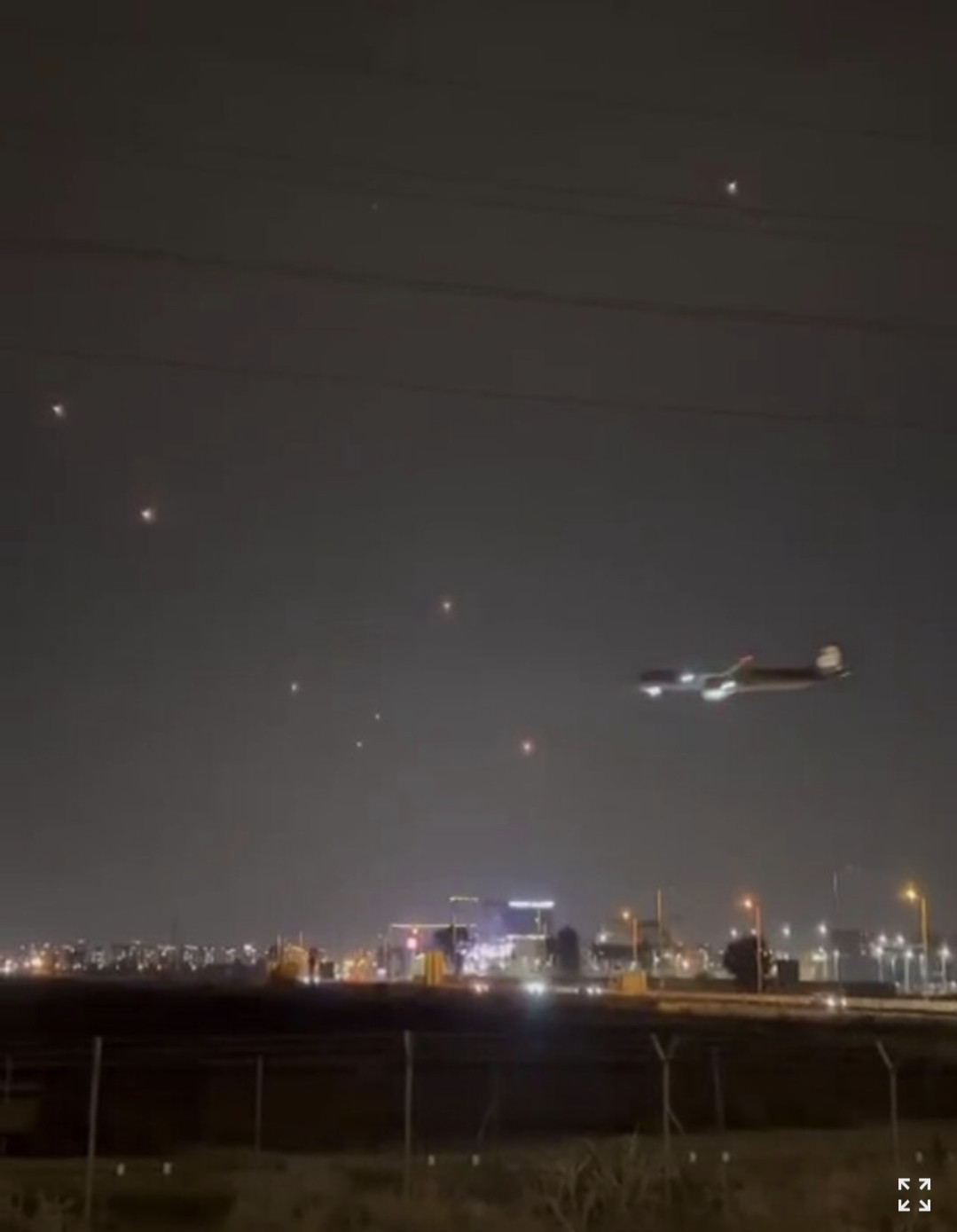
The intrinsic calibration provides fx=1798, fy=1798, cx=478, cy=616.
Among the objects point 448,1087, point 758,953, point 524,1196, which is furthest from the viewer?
point 758,953

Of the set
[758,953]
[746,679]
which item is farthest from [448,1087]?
[758,953]

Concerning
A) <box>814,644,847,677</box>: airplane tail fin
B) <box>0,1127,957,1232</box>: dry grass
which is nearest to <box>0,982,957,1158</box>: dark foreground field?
<box>0,1127,957,1232</box>: dry grass

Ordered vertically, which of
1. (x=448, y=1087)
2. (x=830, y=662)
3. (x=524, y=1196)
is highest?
(x=830, y=662)

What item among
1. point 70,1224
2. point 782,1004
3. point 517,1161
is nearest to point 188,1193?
point 70,1224

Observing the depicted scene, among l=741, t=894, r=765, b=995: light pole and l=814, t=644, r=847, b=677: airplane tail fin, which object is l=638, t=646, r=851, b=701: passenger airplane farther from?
l=741, t=894, r=765, b=995: light pole

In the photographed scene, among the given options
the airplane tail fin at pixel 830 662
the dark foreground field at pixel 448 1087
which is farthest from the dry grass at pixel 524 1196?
the airplane tail fin at pixel 830 662

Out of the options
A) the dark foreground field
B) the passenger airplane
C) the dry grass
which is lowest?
the dry grass

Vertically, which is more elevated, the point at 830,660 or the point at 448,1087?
the point at 830,660

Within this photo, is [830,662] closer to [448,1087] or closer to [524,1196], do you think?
[524,1196]

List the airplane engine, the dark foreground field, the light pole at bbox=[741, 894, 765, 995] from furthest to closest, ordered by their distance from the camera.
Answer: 1. the light pole at bbox=[741, 894, 765, 995]
2. the dark foreground field
3. the airplane engine
